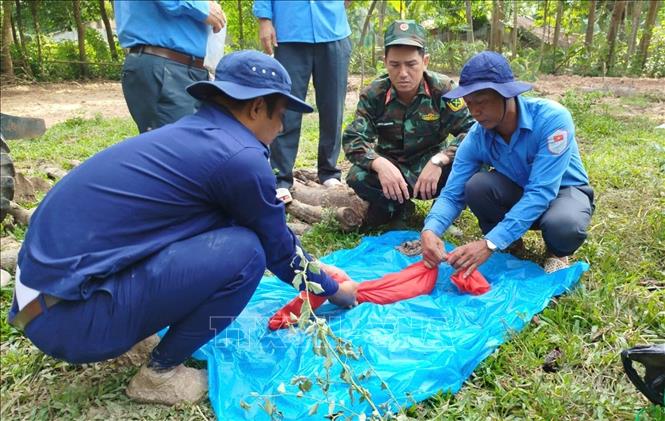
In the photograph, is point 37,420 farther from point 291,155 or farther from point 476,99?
point 291,155

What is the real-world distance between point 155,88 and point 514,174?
2065mm

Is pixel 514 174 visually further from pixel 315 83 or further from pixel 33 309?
pixel 33 309

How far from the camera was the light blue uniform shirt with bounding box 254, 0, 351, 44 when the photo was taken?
383cm

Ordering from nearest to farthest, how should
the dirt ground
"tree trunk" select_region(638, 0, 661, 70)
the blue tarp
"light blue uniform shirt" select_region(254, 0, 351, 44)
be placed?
the blue tarp, "light blue uniform shirt" select_region(254, 0, 351, 44), the dirt ground, "tree trunk" select_region(638, 0, 661, 70)

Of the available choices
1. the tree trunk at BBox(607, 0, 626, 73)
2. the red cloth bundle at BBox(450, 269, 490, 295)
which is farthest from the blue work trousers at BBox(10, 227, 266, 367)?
the tree trunk at BBox(607, 0, 626, 73)

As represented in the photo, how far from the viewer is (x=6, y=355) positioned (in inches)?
90.3

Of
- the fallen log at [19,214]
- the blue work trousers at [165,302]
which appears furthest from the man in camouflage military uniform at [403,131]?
the fallen log at [19,214]

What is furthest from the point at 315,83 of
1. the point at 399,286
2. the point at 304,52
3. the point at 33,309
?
the point at 33,309

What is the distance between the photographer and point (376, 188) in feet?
11.0

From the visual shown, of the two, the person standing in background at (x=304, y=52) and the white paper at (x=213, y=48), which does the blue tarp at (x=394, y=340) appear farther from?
the white paper at (x=213, y=48)

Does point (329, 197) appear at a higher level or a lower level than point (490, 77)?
lower

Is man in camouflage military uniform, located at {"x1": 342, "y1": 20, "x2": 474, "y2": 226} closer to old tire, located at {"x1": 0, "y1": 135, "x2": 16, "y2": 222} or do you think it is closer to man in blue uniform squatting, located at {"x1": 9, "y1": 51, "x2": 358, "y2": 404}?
man in blue uniform squatting, located at {"x1": 9, "y1": 51, "x2": 358, "y2": 404}

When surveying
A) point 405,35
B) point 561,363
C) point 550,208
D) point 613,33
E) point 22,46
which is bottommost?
point 561,363

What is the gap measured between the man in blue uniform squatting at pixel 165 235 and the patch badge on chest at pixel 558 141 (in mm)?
1218
